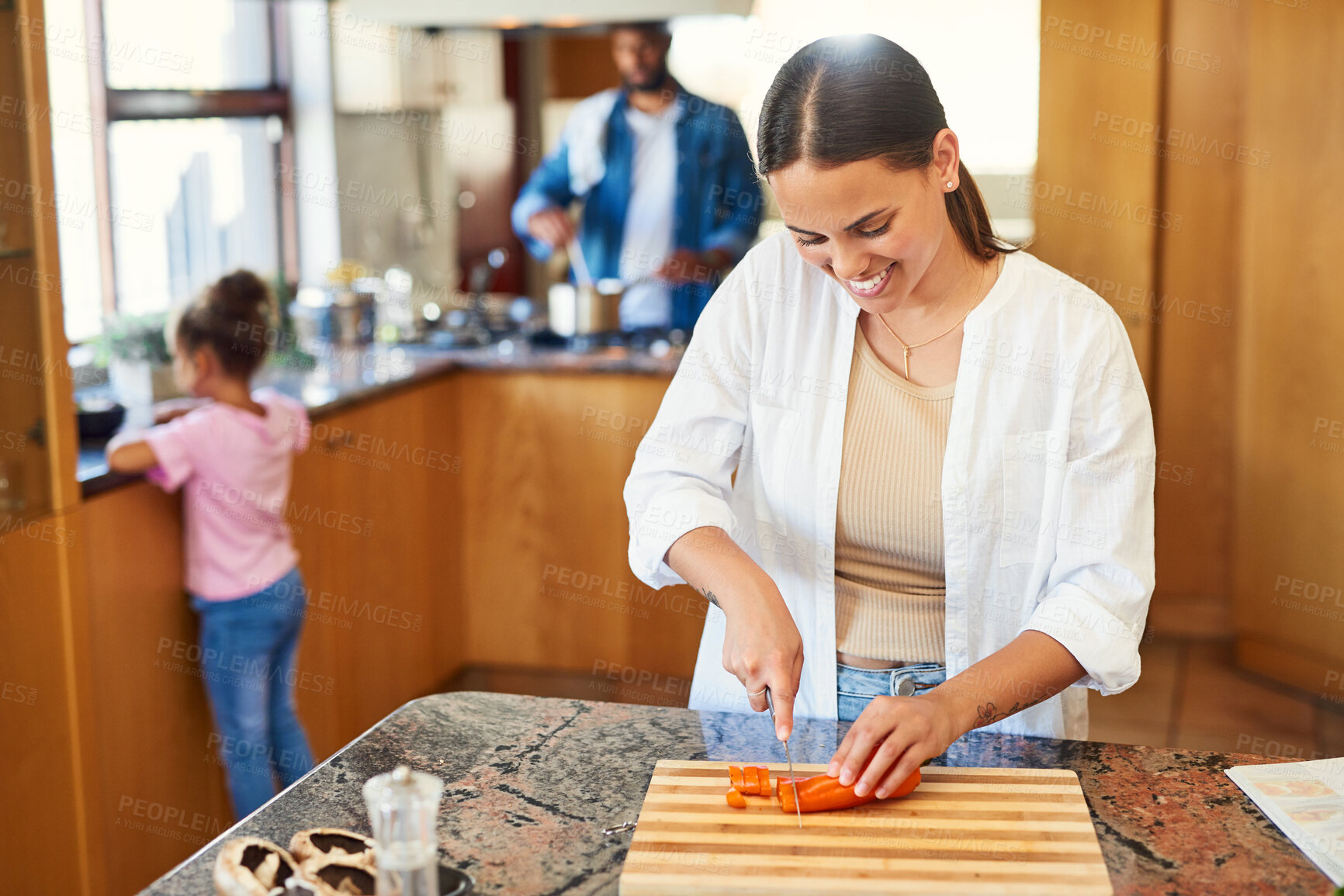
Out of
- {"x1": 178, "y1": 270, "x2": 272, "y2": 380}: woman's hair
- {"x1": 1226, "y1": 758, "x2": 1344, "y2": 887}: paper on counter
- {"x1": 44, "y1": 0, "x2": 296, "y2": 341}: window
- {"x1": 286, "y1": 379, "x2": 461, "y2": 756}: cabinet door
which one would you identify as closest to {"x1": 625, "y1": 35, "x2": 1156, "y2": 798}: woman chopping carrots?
{"x1": 1226, "y1": 758, "x2": 1344, "y2": 887}: paper on counter

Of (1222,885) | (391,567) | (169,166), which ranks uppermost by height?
(169,166)

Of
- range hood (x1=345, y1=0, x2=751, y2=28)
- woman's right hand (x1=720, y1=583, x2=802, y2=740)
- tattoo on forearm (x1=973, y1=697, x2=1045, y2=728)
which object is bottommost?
tattoo on forearm (x1=973, y1=697, x2=1045, y2=728)

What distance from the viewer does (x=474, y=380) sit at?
337 centimetres

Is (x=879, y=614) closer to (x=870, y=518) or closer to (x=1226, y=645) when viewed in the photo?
(x=870, y=518)

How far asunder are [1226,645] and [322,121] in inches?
129

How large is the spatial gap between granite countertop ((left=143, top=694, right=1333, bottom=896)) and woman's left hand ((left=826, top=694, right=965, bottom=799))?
0.09 metres

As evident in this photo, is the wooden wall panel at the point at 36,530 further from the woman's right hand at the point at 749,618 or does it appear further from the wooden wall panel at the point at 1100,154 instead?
the wooden wall panel at the point at 1100,154

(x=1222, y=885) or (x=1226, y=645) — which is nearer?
(x=1222, y=885)

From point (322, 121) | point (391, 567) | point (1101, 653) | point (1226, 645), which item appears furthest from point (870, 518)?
point (322, 121)

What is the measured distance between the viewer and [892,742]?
1105mm

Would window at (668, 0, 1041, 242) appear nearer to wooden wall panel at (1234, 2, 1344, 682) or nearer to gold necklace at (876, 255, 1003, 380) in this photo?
wooden wall panel at (1234, 2, 1344, 682)

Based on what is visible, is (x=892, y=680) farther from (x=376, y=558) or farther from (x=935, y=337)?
(x=376, y=558)

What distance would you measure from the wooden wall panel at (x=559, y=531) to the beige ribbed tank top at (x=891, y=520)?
1.86 m

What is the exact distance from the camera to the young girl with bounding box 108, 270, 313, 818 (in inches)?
88.0
